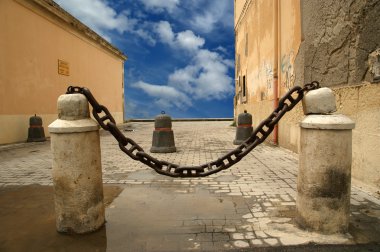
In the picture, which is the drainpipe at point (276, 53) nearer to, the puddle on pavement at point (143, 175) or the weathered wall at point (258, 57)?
the weathered wall at point (258, 57)

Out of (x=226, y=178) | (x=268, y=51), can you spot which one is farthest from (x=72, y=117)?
(x=268, y=51)

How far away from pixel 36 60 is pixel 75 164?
32.8ft

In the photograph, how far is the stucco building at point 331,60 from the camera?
173 inches

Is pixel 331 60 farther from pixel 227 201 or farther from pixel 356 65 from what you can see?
pixel 227 201

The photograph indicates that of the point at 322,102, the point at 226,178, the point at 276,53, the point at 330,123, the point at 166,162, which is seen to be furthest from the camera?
the point at 276,53

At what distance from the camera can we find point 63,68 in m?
13.3

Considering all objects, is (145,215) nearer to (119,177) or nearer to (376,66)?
(119,177)

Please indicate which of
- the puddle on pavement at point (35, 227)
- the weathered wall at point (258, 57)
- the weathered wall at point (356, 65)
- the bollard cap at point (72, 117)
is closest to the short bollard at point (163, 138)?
the puddle on pavement at point (35, 227)

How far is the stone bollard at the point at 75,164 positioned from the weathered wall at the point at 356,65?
3.82m

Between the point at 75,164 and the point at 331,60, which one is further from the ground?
the point at 331,60

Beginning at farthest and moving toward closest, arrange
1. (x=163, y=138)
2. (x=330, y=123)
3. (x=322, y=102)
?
(x=163, y=138)
(x=322, y=102)
(x=330, y=123)

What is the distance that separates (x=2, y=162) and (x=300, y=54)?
7458 millimetres

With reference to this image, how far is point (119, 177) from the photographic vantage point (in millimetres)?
5484

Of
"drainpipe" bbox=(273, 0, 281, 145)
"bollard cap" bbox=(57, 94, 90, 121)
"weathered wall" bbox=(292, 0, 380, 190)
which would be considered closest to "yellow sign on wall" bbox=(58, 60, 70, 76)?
"drainpipe" bbox=(273, 0, 281, 145)
